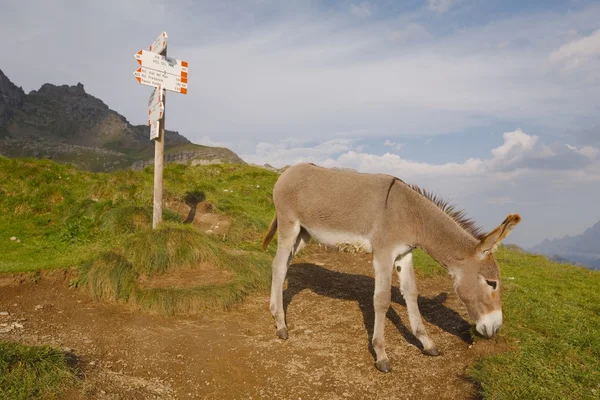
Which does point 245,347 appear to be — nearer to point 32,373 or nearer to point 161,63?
point 32,373

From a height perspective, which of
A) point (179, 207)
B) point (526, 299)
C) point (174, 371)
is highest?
point (179, 207)

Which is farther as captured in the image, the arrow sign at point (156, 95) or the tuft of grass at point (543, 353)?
the arrow sign at point (156, 95)

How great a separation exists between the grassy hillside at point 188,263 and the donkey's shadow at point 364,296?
0.80 metres

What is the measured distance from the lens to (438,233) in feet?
19.5

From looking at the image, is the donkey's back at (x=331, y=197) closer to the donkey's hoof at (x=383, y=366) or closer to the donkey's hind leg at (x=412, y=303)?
the donkey's hind leg at (x=412, y=303)

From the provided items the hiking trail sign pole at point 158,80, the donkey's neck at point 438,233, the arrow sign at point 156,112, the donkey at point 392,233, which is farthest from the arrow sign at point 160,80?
the donkey's neck at point 438,233

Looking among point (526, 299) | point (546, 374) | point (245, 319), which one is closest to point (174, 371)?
point (245, 319)

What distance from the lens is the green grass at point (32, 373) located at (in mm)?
3861

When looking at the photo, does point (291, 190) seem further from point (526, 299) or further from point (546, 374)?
point (526, 299)

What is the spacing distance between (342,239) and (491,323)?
2.40m

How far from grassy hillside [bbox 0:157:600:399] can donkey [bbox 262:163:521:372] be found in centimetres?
97

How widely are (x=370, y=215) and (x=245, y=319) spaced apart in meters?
3.10

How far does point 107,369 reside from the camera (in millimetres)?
5133

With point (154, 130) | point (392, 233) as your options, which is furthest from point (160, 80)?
point (392, 233)
